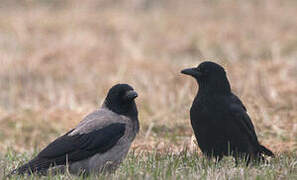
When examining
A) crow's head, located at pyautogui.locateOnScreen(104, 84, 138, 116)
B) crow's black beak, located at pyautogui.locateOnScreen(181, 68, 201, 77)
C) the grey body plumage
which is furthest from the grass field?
crow's black beak, located at pyautogui.locateOnScreen(181, 68, 201, 77)

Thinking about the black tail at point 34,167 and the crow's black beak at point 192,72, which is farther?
the crow's black beak at point 192,72

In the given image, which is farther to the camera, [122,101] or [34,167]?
[122,101]

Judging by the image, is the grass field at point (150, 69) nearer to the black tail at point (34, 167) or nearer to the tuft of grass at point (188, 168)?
the tuft of grass at point (188, 168)

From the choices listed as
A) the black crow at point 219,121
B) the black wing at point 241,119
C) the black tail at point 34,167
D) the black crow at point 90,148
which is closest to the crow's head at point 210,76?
the black crow at point 219,121

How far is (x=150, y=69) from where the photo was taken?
13273 mm

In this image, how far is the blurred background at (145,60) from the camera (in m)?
10.1

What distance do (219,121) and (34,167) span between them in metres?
1.81

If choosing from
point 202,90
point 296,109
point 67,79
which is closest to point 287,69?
point 296,109

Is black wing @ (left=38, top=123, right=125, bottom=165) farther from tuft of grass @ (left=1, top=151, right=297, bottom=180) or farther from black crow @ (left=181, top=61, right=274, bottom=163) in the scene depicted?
black crow @ (left=181, top=61, right=274, bottom=163)

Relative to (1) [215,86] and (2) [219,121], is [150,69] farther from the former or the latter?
(2) [219,121]

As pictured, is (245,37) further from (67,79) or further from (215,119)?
(215,119)

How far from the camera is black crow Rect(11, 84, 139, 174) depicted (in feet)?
20.7

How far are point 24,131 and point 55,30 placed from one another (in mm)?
7744

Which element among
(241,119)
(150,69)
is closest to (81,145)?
(241,119)
